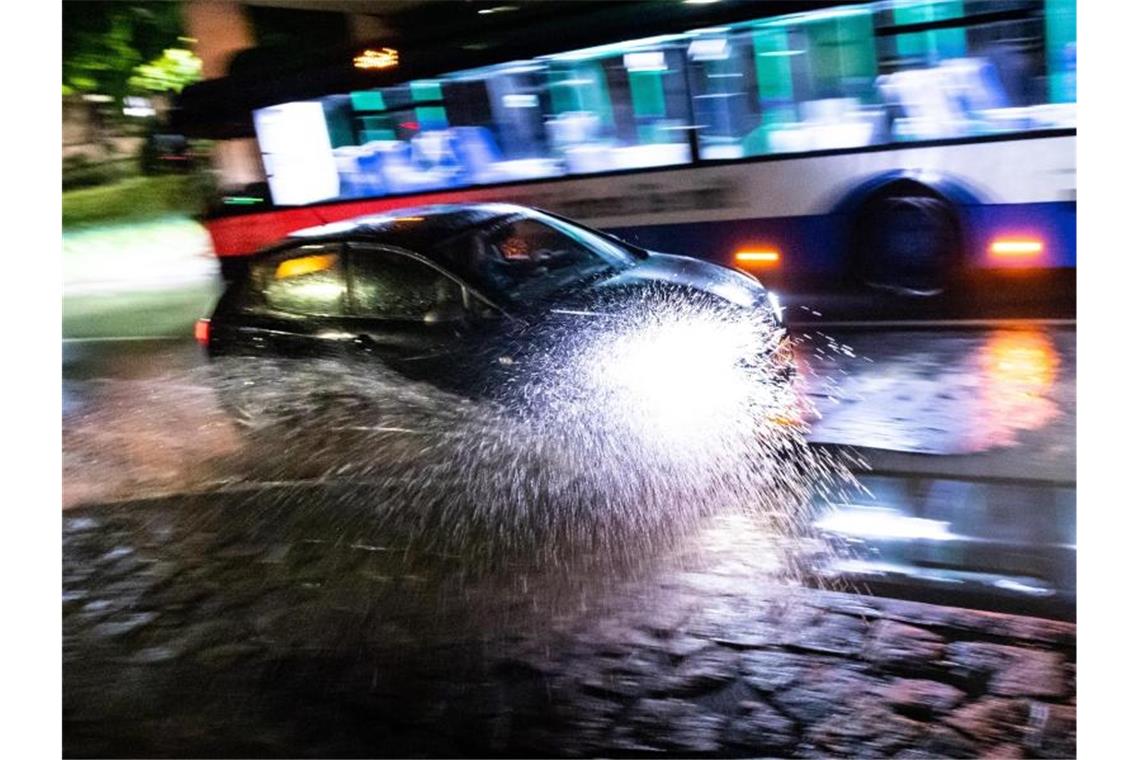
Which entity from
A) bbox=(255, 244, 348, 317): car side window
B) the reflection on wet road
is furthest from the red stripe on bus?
the reflection on wet road

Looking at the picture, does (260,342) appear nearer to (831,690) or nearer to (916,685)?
(831,690)

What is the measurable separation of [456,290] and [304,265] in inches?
25.8

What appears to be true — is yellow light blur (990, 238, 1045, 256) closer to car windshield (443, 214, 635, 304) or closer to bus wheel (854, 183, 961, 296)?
bus wheel (854, 183, 961, 296)

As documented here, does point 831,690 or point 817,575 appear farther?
point 817,575

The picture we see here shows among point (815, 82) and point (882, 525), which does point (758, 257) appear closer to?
point (815, 82)

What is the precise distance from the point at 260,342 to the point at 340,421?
0.48 meters

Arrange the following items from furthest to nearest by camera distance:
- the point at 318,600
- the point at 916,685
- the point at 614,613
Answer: the point at 318,600
the point at 614,613
the point at 916,685

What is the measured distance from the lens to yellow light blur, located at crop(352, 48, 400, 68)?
140 inches

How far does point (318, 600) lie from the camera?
3.05 m

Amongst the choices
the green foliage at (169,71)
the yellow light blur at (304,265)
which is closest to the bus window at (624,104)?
the yellow light blur at (304,265)

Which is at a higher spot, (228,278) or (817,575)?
(228,278)

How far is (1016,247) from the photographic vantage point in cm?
341
